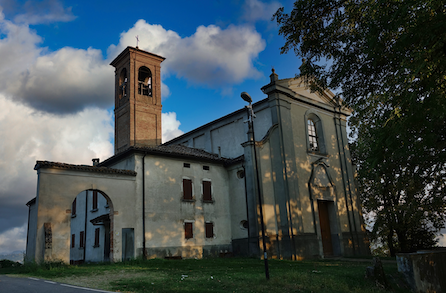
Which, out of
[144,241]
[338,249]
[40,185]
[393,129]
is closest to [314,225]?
[338,249]

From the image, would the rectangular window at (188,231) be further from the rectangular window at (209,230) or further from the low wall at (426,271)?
the low wall at (426,271)

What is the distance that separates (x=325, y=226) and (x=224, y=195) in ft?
25.5

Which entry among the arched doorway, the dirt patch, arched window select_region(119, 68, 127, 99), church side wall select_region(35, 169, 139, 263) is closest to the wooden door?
church side wall select_region(35, 169, 139, 263)

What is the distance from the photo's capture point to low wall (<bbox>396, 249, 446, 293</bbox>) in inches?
451

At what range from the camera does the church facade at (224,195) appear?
1823 centimetres

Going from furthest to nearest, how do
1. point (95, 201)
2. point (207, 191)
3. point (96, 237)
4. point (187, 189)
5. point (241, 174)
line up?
point (95, 201)
point (241, 174)
point (207, 191)
point (96, 237)
point (187, 189)

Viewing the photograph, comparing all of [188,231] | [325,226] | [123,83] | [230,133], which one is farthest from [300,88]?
[123,83]

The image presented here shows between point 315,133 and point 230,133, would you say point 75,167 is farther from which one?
point 315,133

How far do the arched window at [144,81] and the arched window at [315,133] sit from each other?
14971 mm

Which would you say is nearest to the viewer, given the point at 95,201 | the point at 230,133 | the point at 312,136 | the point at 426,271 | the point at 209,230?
the point at 426,271

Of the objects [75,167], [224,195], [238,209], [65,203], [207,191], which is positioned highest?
[75,167]

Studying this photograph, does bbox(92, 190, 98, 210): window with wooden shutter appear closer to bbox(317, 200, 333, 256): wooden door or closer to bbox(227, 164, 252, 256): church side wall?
bbox(227, 164, 252, 256): church side wall

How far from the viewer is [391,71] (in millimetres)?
11359

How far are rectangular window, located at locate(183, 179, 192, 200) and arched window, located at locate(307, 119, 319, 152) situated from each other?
9.83 m
